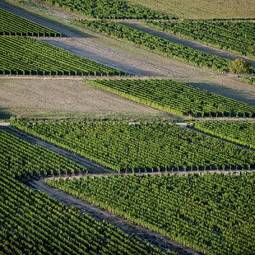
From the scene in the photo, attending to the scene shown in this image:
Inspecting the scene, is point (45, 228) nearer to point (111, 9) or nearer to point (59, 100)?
point (59, 100)

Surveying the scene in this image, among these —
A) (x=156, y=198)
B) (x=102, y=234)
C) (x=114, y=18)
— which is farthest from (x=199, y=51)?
(x=102, y=234)

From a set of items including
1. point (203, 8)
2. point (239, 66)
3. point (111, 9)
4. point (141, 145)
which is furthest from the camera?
point (203, 8)

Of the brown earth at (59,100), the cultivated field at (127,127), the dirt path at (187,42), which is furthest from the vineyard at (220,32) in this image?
the brown earth at (59,100)

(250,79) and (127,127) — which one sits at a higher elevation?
(250,79)

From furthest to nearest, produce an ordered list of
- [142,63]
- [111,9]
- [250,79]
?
[111,9] < [142,63] < [250,79]

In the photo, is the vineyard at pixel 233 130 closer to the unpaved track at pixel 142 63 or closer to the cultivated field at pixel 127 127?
the cultivated field at pixel 127 127

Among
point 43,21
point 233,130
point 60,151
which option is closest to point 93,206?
point 60,151
